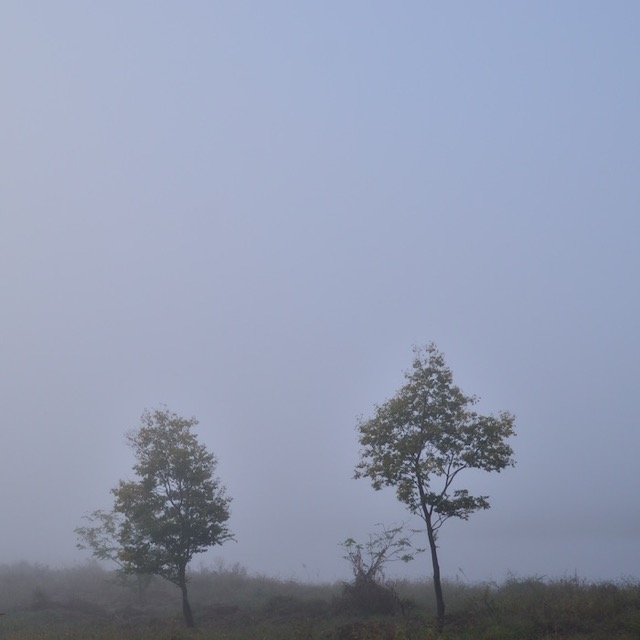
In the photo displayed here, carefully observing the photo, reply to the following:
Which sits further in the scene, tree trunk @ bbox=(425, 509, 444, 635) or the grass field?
tree trunk @ bbox=(425, 509, 444, 635)

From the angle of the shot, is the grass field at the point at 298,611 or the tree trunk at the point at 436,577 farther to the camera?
the tree trunk at the point at 436,577

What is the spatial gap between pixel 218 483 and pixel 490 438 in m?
13.7

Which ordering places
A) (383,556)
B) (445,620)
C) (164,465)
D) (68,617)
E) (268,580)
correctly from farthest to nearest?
(268,580)
(68,617)
(383,556)
(164,465)
(445,620)

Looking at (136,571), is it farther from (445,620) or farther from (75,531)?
(75,531)

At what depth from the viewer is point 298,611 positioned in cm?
3641

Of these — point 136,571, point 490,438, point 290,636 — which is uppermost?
point 490,438

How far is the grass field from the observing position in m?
24.8

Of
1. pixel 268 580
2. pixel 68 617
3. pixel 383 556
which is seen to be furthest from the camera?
pixel 268 580

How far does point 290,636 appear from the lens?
27062 millimetres

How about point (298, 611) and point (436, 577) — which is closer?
point (436, 577)

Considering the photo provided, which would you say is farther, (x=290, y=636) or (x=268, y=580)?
(x=268, y=580)

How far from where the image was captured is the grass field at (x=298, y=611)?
24812 mm

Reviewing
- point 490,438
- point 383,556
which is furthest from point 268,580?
point 490,438

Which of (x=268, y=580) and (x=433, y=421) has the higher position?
(x=433, y=421)
